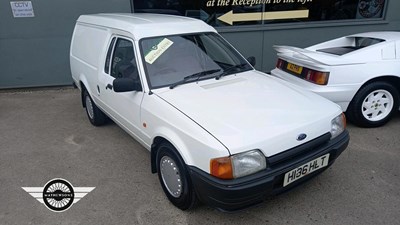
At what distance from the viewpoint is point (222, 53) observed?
361 cm

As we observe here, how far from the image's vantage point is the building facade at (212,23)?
632 cm

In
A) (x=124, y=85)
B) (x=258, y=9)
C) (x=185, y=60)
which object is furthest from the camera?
(x=258, y=9)

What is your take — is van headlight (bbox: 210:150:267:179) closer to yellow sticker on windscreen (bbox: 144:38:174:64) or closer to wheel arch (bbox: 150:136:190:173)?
wheel arch (bbox: 150:136:190:173)

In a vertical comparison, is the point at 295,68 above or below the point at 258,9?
below

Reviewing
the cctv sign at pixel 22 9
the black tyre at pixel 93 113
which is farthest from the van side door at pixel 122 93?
the cctv sign at pixel 22 9

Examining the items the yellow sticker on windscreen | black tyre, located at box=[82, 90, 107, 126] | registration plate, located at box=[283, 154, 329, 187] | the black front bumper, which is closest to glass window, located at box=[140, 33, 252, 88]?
the yellow sticker on windscreen

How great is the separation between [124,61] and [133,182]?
4.54 feet

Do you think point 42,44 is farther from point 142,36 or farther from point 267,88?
point 267,88

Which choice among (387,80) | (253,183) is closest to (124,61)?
(253,183)

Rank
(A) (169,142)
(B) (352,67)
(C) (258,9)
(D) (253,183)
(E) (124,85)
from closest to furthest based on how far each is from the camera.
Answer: (D) (253,183) < (A) (169,142) < (E) (124,85) < (B) (352,67) < (C) (258,9)

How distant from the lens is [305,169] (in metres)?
2.49

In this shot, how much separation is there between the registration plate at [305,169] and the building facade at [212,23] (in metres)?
4.57

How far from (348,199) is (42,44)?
21.2 ft

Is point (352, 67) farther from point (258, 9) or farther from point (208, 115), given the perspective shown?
point (258, 9)
